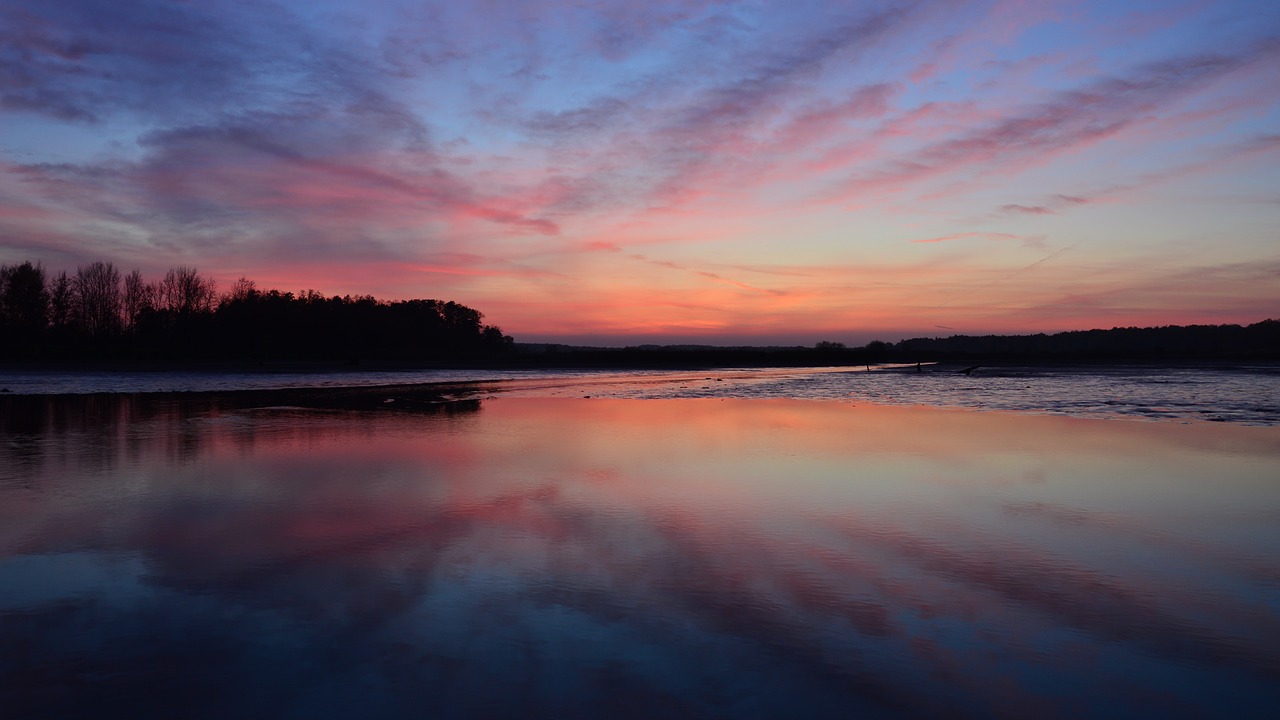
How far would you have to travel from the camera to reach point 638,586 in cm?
619

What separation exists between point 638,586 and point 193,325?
120 metres

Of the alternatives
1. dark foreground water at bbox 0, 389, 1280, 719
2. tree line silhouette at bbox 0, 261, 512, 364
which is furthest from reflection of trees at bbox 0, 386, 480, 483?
tree line silhouette at bbox 0, 261, 512, 364

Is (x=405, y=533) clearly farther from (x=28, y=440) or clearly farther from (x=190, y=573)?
(x=28, y=440)

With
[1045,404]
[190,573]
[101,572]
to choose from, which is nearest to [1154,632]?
[190,573]

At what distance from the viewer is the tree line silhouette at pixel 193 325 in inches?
3455

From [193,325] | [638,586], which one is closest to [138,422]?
[638,586]

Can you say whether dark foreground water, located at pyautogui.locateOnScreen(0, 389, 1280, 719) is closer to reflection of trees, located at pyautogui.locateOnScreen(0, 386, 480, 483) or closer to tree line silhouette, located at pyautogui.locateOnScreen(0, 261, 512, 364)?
reflection of trees, located at pyautogui.locateOnScreen(0, 386, 480, 483)

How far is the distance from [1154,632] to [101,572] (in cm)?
876

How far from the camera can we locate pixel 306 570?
6.64 metres

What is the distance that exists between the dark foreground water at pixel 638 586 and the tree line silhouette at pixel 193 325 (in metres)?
84.2

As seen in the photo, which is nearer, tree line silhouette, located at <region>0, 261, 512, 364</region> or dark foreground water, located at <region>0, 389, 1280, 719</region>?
dark foreground water, located at <region>0, 389, 1280, 719</region>

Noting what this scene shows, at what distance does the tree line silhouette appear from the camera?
3455 inches

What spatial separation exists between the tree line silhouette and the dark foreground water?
276ft

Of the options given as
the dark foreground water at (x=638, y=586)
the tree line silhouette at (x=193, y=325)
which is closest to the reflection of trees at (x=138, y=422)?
the dark foreground water at (x=638, y=586)
